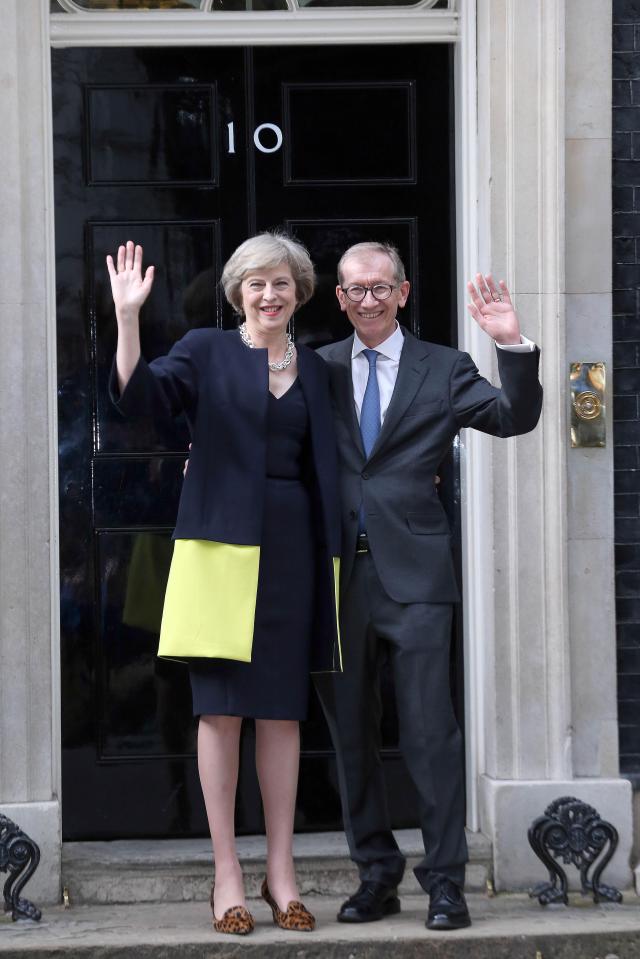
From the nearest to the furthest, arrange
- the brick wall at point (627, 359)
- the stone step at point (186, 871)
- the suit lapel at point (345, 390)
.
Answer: the suit lapel at point (345, 390), the stone step at point (186, 871), the brick wall at point (627, 359)

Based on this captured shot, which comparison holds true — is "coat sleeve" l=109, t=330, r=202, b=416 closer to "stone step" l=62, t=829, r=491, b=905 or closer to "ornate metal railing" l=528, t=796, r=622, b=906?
"stone step" l=62, t=829, r=491, b=905

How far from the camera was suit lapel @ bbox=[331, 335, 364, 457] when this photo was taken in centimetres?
470

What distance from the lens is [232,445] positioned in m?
4.52

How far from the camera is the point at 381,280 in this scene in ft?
15.1

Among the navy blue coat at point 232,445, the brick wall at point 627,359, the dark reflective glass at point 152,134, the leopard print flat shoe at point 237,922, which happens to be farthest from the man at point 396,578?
the dark reflective glass at point 152,134

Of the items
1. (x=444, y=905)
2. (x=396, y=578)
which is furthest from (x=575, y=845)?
(x=396, y=578)

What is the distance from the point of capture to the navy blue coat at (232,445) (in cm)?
448

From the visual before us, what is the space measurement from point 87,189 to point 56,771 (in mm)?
2101

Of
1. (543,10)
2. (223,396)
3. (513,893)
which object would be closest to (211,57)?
(543,10)

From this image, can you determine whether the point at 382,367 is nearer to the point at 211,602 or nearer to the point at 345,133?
the point at 211,602

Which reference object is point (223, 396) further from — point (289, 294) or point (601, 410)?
point (601, 410)

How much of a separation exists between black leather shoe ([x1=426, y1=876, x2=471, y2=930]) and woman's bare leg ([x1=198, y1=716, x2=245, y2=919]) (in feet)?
1.93

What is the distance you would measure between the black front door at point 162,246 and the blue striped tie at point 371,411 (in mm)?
978

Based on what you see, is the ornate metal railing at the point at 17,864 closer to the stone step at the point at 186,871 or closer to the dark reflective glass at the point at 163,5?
the stone step at the point at 186,871
